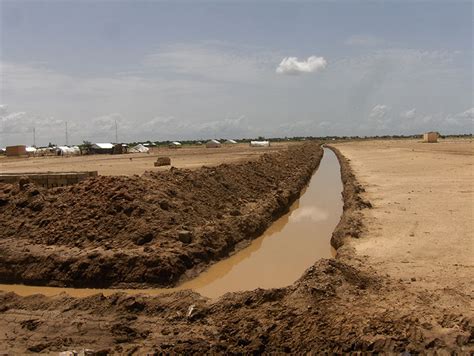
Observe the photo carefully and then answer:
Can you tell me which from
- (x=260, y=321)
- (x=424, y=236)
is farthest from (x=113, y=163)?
(x=260, y=321)

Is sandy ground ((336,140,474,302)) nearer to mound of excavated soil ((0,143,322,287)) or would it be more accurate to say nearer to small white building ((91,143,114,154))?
mound of excavated soil ((0,143,322,287))

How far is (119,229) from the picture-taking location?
1134 cm

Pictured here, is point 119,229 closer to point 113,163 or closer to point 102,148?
point 113,163

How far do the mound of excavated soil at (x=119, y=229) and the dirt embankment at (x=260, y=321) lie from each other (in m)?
2.16

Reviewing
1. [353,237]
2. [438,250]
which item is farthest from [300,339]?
[353,237]

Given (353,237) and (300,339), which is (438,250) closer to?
(353,237)

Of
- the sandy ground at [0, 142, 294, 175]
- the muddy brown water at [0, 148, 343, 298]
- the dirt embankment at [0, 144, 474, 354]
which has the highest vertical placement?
the sandy ground at [0, 142, 294, 175]

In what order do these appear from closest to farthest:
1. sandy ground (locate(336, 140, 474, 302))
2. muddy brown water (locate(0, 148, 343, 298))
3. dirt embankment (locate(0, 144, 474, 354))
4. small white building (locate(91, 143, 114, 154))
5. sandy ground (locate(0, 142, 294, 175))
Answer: dirt embankment (locate(0, 144, 474, 354))
sandy ground (locate(336, 140, 474, 302))
muddy brown water (locate(0, 148, 343, 298))
sandy ground (locate(0, 142, 294, 175))
small white building (locate(91, 143, 114, 154))

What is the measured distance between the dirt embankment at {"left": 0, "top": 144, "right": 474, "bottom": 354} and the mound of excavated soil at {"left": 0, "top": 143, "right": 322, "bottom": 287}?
2159mm

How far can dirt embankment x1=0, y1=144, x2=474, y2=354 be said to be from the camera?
574cm

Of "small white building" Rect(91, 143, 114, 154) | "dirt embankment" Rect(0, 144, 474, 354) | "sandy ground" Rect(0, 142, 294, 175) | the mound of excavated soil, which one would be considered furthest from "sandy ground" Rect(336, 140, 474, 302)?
"small white building" Rect(91, 143, 114, 154)

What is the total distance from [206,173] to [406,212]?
7.10 m

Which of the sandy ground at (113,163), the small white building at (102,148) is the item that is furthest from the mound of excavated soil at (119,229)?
the small white building at (102,148)

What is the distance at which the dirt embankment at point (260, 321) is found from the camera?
574 centimetres
